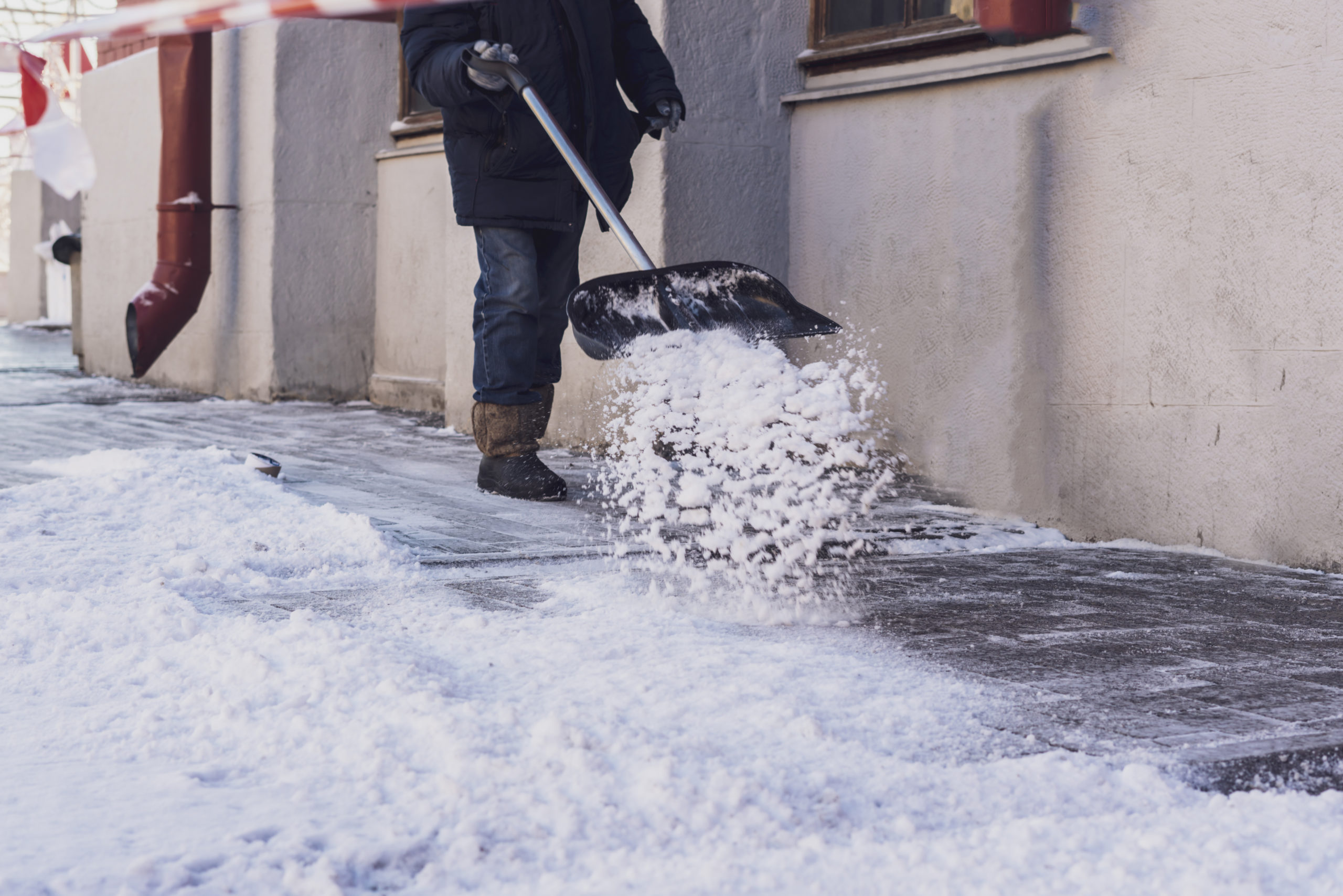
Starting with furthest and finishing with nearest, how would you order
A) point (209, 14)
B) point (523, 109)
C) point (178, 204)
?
point (178, 204) → point (209, 14) → point (523, 109)

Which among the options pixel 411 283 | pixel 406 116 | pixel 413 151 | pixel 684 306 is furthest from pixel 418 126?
pixel 684 306

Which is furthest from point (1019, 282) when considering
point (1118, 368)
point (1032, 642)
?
point (1032, 642)

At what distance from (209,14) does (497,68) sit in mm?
3984

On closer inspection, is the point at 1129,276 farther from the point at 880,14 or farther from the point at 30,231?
the point at 30,231

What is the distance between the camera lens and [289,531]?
3613 mm

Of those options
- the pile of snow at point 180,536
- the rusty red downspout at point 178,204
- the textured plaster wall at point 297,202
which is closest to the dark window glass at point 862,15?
the pile of snow at point 180,536

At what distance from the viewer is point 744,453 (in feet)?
10.4

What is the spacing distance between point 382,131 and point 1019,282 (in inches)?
201

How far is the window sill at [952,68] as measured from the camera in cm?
429

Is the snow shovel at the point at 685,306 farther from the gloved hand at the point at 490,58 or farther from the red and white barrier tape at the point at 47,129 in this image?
the red and white barrier tape at the point at 47,129

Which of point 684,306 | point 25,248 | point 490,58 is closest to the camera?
point 684,306

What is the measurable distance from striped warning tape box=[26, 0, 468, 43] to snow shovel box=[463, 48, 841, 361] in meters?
0.98

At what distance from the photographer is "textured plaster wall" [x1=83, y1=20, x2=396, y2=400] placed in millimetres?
8266

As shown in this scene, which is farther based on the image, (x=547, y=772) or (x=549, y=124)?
(x=549, y=124)
